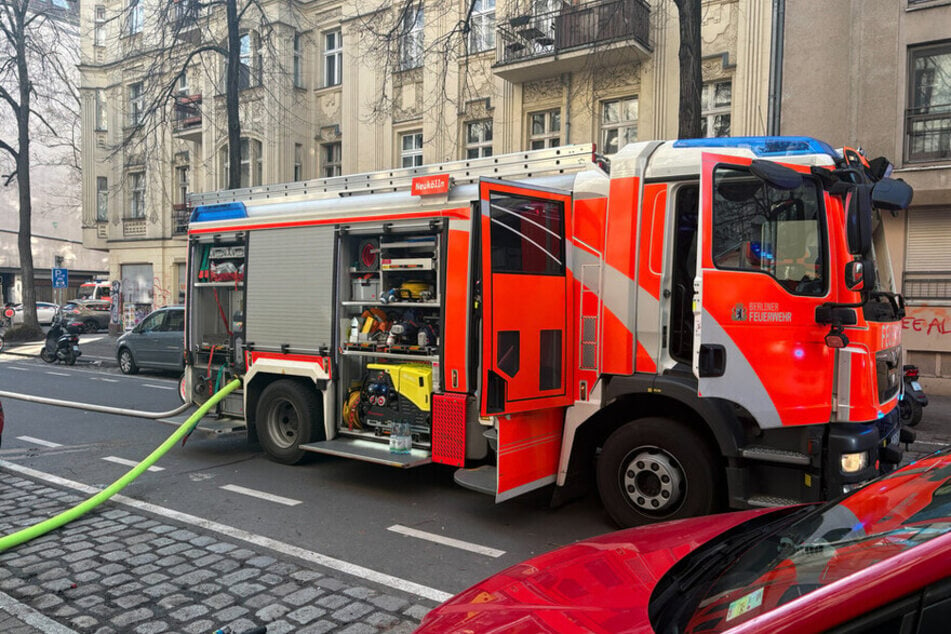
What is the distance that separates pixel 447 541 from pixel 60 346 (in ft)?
58.9

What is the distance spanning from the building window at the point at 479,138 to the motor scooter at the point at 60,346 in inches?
493

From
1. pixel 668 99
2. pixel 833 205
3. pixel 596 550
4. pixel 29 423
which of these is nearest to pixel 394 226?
pixel 833 205

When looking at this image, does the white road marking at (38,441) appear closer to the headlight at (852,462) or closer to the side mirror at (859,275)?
the headlight at (852,462)

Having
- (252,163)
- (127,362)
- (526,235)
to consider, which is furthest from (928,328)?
(252,163)

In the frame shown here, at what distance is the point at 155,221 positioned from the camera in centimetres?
A: 2780

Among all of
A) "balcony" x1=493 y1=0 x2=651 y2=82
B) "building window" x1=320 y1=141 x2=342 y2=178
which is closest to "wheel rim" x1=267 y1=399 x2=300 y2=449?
"balcony" x1=493 y1=0 x2=651 y2=82

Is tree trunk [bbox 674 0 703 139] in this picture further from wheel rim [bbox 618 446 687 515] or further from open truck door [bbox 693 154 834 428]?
wheel rim [bbox 618 446 687 515]

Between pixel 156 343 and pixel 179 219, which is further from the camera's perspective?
pixel 179 219

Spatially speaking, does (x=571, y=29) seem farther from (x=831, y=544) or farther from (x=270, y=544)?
(x=831, y=544)

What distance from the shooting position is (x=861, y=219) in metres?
4.40

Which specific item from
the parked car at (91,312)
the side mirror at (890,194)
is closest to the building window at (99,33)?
the parked car at (91,312)

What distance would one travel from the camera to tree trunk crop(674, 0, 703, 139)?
955 cm

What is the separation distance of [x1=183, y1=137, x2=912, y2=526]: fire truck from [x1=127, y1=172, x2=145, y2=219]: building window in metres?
25.4

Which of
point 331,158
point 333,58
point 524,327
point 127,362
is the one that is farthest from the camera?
point 331,158
